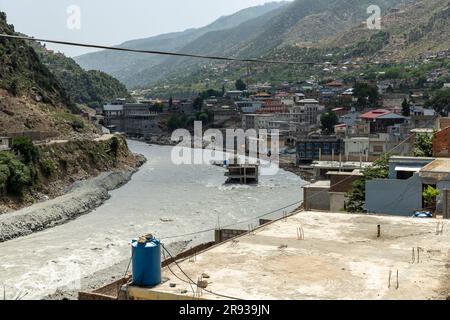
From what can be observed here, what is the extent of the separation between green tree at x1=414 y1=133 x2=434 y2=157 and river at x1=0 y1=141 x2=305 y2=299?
4724 millimetres

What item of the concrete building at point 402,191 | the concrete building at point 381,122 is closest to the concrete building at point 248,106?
the concrete building at point 381,122

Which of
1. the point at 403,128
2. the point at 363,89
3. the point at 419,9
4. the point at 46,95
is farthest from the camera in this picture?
the point at 419,9

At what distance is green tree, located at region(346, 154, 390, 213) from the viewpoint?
11027 millimetres

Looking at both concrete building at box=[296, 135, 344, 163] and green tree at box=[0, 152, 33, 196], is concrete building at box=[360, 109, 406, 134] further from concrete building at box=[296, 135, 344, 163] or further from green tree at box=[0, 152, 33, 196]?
green tree at box=[0, 152, 33, 196]

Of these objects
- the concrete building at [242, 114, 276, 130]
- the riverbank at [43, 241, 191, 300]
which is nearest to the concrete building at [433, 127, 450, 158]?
the riverbank at [43, 241, 191, 300]

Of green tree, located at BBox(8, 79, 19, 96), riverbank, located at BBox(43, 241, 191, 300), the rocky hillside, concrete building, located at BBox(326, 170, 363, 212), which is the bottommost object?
riverbank, located at BBox(43, 241, 191, 300)

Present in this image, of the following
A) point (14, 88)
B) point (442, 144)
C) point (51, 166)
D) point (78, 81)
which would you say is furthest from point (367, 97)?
point (78, 81)

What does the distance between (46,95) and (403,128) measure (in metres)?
20.6

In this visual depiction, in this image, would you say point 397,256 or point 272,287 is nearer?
point 272,287

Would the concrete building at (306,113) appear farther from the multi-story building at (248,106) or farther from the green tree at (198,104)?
the green tree at (198,104)
